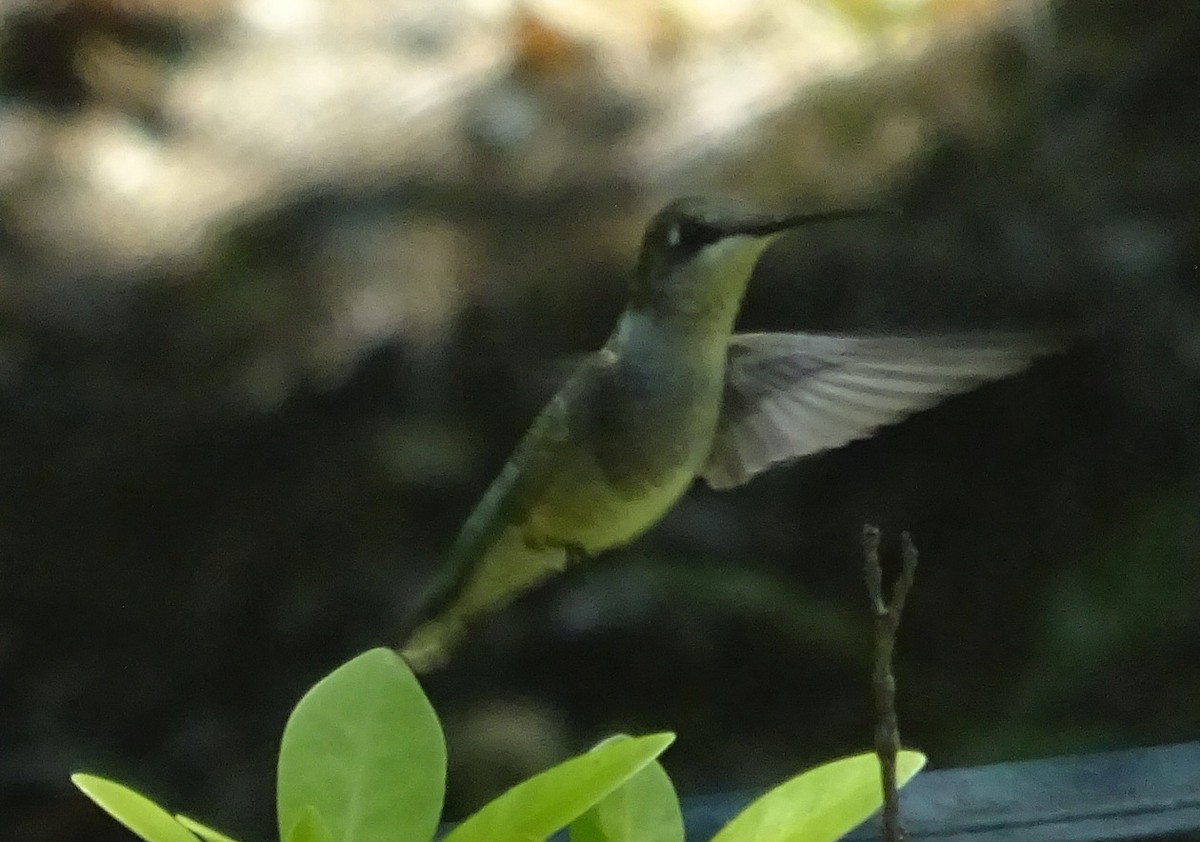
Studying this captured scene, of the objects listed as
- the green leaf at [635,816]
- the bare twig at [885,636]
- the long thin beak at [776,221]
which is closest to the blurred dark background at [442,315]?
the long thin beak at [776,221]

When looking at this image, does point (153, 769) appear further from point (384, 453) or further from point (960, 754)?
point (960, 754)

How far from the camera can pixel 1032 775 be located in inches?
27.0

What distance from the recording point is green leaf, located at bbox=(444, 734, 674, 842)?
1.41 ft

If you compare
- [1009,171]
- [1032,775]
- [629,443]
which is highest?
[1009,171]

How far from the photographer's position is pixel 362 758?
458 mm

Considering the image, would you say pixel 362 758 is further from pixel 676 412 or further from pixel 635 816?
pixel 676 412

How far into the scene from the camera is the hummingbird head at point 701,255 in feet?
2.02

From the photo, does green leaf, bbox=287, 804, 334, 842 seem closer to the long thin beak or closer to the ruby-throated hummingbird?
the ruby-throated hummingbird

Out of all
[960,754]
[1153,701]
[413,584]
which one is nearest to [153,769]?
[413,584]

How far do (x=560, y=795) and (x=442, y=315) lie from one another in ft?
0.98

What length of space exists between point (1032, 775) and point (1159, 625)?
0.12 m

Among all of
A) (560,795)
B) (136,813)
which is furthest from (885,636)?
(136,813)

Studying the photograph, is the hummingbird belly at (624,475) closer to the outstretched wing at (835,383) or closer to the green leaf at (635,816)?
the outstretched wing at (835,383)

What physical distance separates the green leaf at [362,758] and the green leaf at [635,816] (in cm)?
7
